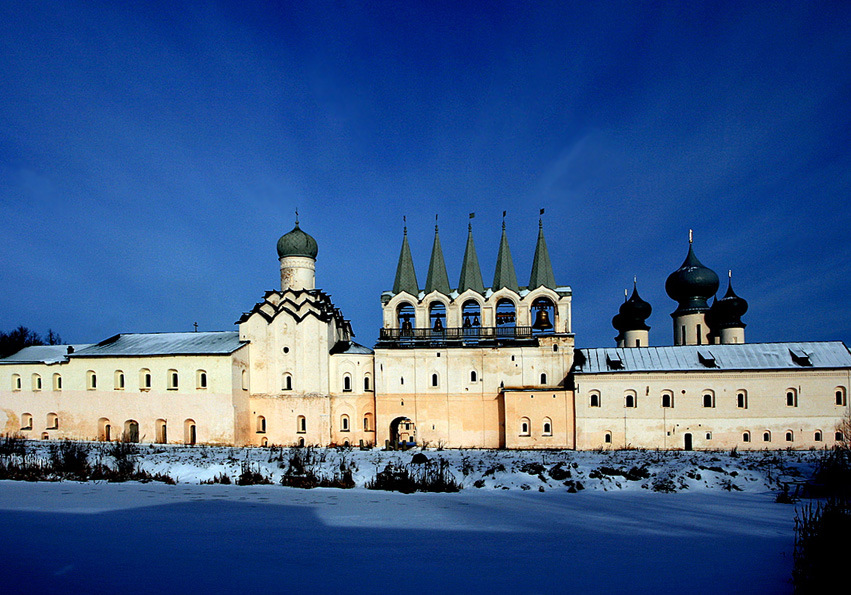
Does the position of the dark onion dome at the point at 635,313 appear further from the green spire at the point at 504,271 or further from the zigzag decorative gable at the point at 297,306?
the zigzag decorative gable at the point at 297,306

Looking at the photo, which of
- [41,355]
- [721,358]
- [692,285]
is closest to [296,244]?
[41,355]

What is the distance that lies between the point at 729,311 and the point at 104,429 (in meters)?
38.6

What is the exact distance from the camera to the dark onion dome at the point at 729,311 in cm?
3712

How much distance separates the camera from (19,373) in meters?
33.1

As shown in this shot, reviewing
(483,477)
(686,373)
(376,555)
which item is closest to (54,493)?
(376,555)

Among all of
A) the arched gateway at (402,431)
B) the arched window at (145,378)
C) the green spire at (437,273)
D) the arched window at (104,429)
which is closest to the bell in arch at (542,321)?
the green spire at (437,273)

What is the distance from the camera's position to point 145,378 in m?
31.8

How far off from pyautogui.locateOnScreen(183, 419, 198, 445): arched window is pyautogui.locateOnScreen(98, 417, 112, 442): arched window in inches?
186

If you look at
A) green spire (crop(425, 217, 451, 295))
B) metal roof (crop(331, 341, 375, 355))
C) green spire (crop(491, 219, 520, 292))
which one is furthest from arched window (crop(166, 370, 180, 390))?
green spire (crop(491, 219, 520, 292))

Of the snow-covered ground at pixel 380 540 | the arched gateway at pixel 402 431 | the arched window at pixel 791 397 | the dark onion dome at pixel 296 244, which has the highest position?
the dark onion dome at pixel 296 244

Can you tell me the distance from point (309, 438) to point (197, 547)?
25.7 meters

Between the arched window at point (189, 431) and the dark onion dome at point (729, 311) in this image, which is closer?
the arched window at point (189, 431)

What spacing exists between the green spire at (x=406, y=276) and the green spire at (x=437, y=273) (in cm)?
84

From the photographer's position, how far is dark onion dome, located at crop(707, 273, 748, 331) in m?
37.1
